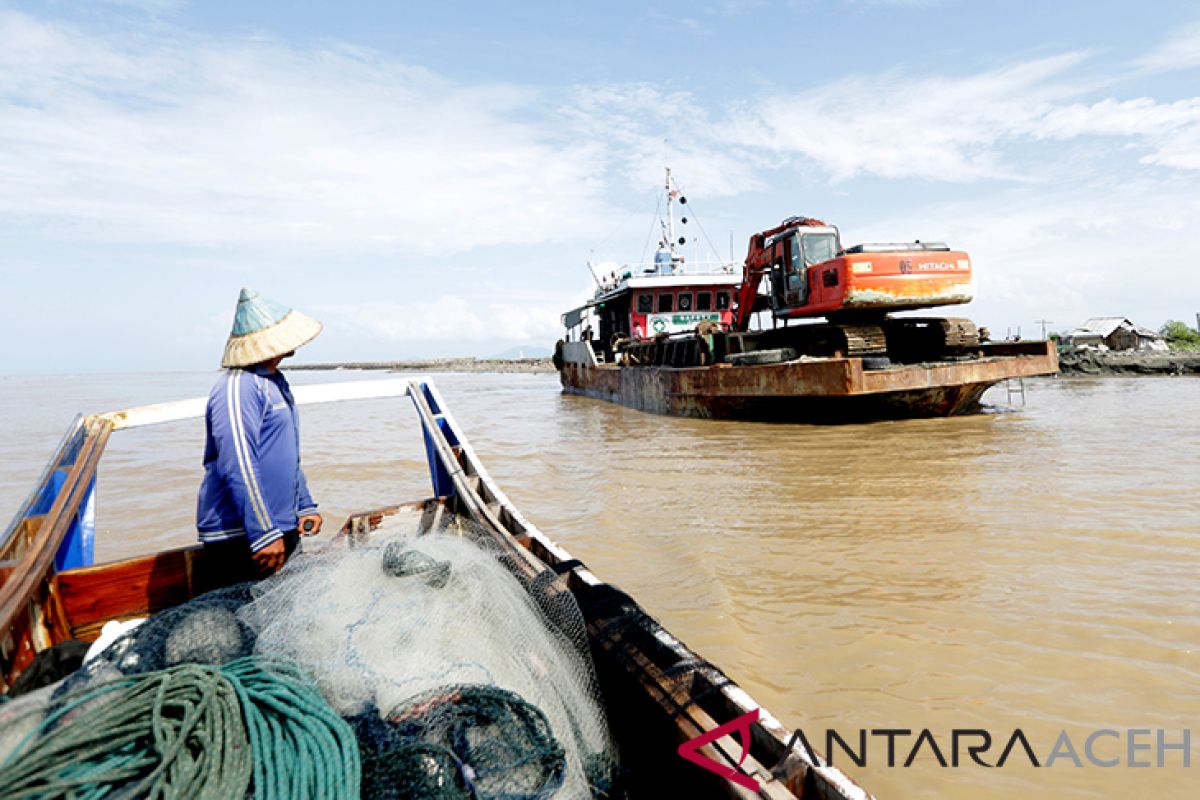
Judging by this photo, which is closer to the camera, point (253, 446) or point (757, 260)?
point (253, 446)

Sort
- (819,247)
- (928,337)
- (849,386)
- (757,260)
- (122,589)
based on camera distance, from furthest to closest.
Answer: (757,260), (928,337), (819,247), (849,386), (122,589)

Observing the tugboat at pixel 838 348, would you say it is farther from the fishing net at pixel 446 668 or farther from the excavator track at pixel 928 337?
the fishing net at pixel 446 668

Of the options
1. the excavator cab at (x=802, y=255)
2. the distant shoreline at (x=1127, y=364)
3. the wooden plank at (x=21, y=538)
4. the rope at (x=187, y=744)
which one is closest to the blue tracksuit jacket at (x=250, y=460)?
the wooden plank at (x=21, y=538)

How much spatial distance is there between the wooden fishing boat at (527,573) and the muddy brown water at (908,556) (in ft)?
3.19

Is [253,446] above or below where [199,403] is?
below

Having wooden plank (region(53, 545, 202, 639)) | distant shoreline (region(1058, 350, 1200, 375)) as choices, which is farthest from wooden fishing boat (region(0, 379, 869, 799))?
distant shoreline (region(1058, 350, 1200, 375))

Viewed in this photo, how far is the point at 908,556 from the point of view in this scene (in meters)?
4.76

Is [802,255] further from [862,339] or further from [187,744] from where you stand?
[187,744]

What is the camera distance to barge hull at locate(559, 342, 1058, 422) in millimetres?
9922

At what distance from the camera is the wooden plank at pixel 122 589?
121 inches

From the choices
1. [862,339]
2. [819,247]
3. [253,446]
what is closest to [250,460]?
[253,446]

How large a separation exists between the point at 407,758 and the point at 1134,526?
18.3ft

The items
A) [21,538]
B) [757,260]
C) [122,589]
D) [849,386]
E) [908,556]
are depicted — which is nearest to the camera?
[21,538]

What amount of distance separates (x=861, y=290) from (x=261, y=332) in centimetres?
896
